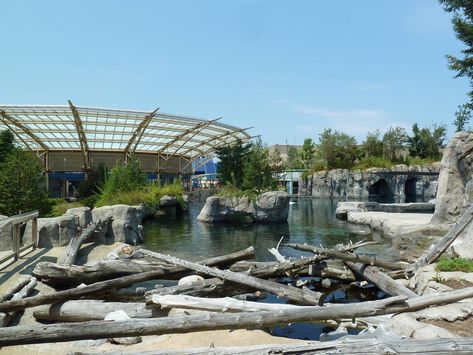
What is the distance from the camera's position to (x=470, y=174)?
49.5 feet

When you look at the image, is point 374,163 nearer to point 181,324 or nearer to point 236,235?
point 236,235

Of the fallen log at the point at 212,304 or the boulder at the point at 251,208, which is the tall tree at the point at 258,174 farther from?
the fallen log at the point at 212,304

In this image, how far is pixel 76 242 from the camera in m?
12.1

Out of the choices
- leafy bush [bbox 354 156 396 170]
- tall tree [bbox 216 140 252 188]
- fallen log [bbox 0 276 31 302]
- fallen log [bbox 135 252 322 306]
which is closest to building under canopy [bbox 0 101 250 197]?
tall tree [bbox 216 140 252 188]

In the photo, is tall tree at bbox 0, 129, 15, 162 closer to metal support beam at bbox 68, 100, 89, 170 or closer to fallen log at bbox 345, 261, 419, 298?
metal support beam at bbox 68, 100, 89, 170

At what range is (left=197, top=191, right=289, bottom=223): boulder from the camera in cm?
2555

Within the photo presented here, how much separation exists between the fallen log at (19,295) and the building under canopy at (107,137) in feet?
66.1

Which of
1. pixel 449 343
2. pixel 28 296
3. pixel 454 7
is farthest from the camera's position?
pixel 454 7

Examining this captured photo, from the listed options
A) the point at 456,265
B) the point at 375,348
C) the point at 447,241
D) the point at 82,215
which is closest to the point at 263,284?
the point at 456,265

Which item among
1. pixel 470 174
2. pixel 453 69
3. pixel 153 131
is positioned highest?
pixel 453 69

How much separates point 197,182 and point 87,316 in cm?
5112

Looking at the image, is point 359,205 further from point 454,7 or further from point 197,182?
point 197,182

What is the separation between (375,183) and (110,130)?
35791 millimetres

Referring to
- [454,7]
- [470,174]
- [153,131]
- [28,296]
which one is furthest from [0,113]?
[454,7]
